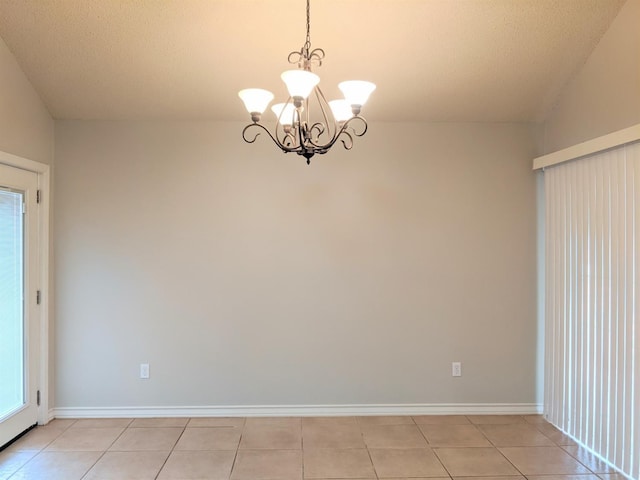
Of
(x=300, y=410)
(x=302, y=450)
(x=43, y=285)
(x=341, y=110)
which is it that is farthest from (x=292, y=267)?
(x=43, y=285)

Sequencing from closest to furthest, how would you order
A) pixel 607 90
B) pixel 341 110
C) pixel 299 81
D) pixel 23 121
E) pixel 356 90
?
pixel 299 81 → pixel 356 90 → pixel 341 110 → pixel 607 90 → pixel 23 121

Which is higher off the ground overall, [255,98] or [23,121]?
[23,121]

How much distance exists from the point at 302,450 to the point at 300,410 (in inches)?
24.6

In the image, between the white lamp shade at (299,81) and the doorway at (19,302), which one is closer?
the white lamp shade at (299,81)

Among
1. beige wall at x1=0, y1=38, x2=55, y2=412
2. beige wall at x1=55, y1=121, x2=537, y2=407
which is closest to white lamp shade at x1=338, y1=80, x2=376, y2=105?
beige wall at x1=55, y1=121, x2=537, y2=407

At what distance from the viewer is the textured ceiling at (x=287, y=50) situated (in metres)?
2.83

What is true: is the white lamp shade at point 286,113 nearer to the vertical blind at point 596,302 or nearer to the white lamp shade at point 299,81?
the white lamp shade at point 299,81

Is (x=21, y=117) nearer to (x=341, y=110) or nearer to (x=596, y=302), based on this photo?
(x=341, y=110)

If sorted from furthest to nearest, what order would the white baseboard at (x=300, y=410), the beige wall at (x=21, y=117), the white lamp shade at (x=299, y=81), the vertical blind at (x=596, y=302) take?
1. the white baseboard at (x=300, y=410)
2. the beige wall at (x=21, y=117)
3. the vertical blind at (x=596, y=302)
4. the white lamp shade at (x=299, y=81)

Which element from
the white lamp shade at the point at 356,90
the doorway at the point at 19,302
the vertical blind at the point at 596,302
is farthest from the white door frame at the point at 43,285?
the vertical blind at the point at 596,302

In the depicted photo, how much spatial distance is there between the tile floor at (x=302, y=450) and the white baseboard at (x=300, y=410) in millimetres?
65

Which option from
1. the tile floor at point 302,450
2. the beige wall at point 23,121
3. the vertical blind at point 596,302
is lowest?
the tile floor at point 302,450

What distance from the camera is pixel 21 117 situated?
3.29 meters

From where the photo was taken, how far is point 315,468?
2.95 m
